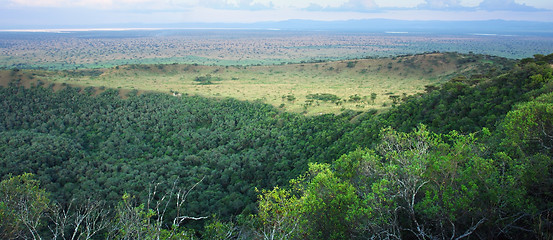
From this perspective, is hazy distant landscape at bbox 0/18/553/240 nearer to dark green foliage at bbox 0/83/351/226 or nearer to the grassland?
dark green foliage at bbox 0/83/351/226

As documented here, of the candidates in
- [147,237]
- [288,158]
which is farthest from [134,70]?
[147,237]

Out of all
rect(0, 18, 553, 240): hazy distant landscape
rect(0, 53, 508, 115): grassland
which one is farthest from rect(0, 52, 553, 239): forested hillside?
rect(0, 53, 508, 115): grassland

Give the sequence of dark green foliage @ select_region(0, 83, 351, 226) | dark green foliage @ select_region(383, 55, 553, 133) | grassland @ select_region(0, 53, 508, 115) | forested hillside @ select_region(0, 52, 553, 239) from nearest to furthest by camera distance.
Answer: forested hillside @ select_region(0, 52, 553, 239), dark green foliage @ select_region(383, 55, 553, 133), dark green foliage @ select_region(0, 83, 351, 226), grassland @ select_region(0, 53, 508, 115)

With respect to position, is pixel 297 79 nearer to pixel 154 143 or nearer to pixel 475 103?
pixel 154 143

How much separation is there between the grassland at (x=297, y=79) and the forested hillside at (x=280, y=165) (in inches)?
265

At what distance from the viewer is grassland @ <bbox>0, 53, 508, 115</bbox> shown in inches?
2217

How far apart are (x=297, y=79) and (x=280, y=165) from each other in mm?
53934

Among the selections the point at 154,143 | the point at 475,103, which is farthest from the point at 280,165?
the point at 154,143

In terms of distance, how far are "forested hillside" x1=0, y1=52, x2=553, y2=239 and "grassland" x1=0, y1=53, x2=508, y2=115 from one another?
674 centimetres

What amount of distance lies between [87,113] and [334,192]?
52733mm

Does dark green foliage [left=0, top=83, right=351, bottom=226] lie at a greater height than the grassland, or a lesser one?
lesser

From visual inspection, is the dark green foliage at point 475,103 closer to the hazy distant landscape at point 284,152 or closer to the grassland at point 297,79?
the hazy distant landscape at point 284,152

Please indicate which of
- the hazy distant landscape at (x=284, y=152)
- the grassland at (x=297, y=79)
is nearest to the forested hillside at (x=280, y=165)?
the hazy distant landscape at (x=284, y=152)

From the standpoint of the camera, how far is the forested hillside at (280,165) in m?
9.11
